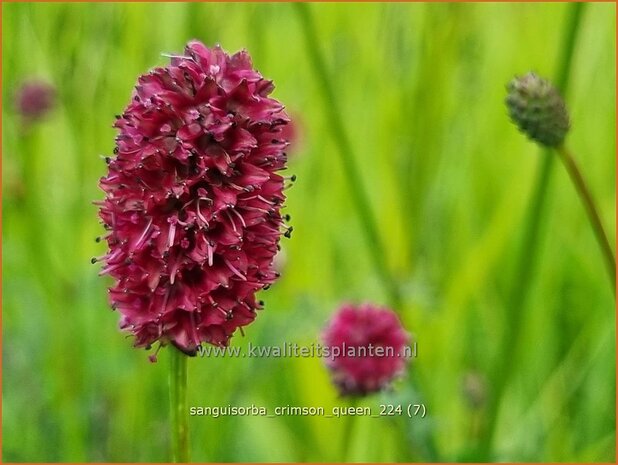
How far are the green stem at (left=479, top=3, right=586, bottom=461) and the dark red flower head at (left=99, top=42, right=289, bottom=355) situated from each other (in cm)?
43

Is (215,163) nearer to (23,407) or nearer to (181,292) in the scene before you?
(181,292)

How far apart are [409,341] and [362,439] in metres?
0.35

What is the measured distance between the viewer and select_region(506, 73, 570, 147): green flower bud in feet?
3.11

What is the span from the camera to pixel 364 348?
129 cm

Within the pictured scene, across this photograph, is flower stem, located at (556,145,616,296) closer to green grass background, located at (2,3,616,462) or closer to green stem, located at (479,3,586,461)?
green stem, located at (479,3,586,461)

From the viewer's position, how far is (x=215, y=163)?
30.0 inches

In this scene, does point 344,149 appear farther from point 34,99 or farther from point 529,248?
point 34,99

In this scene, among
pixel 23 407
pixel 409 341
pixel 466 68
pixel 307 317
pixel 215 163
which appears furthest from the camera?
pixel 466 68

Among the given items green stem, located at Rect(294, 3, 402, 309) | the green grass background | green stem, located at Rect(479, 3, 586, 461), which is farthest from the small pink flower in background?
green stem, located at Rect(479, 3, 586, 461)

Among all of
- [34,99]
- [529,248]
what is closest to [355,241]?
[34,99]

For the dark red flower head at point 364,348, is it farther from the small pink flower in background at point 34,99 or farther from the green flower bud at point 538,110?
the small pink flower in background at point 34,99

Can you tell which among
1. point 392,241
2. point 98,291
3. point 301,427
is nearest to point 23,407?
point 98,291

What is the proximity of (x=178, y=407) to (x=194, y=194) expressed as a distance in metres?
0.19

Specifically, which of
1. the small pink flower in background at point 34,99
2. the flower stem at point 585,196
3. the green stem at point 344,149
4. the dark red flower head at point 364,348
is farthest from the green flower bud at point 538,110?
the small pink flower in background at point 34,99
